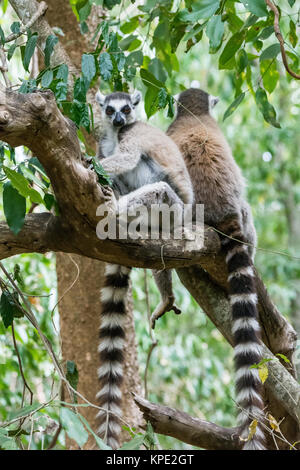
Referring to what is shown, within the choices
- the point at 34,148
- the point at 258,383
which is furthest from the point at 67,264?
the point at 34,148

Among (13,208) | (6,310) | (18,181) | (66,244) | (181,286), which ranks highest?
(18,181)

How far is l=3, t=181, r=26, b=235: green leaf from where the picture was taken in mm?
2434

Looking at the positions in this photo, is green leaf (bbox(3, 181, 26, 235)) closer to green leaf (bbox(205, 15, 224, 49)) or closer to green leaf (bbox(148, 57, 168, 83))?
green leaf (bbox(205, 15, 224, 49))

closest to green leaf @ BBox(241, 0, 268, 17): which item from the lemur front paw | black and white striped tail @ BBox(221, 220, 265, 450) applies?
black and white striped tail @ BBox(221, 220, 265, 450)

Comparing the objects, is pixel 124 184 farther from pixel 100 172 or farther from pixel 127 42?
pixel 100 172

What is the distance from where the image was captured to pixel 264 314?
172 inches

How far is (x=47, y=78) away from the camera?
2.99 m

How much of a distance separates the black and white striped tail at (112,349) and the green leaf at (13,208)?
5.17 ft

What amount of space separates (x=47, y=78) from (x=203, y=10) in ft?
2.89

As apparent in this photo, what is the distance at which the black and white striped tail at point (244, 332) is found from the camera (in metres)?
3.40

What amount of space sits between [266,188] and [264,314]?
6.84m

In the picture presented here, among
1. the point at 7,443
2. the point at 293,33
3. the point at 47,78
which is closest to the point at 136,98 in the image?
the point at 293,33

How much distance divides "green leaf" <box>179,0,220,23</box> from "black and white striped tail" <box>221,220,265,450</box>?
1802 millimetres
